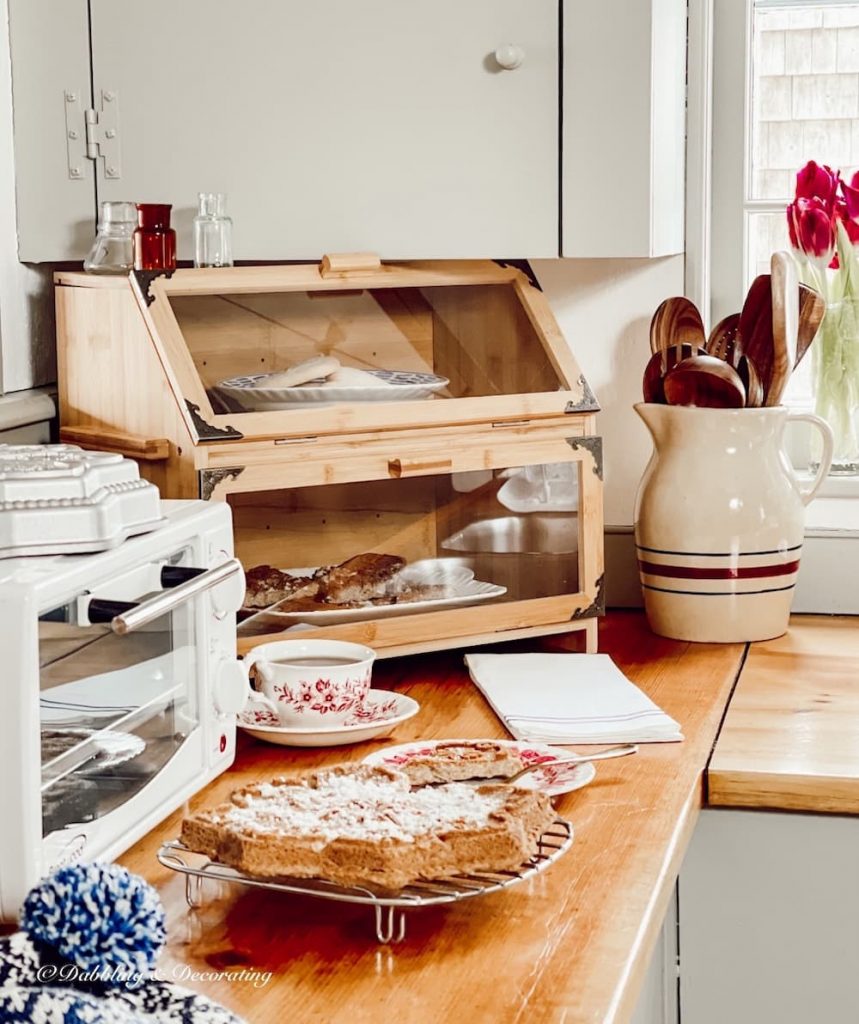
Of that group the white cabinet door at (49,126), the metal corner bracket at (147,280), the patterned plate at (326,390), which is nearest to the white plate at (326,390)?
the patterned plate at (326,390)

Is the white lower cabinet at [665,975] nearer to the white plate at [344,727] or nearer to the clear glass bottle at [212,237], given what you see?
the white plate at [344,727]

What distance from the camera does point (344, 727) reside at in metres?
1.42

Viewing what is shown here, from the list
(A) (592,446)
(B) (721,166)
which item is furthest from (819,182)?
(A) (592,446)

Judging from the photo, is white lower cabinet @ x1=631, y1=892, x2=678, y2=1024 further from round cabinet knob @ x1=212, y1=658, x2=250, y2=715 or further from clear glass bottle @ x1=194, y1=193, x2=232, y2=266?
clear glass bottle @ x1=194, y1=193, x2=232, y2=266

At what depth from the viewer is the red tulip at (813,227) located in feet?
6.52

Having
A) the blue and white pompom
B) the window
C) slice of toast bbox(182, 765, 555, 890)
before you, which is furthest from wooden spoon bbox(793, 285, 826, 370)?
the blue and white pompom

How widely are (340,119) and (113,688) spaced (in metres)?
0.87

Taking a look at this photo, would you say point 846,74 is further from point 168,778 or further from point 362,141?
point 168,778

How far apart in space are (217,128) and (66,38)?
8.2 inches

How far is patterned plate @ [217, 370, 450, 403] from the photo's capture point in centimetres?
155

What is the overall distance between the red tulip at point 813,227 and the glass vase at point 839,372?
0.08 meters

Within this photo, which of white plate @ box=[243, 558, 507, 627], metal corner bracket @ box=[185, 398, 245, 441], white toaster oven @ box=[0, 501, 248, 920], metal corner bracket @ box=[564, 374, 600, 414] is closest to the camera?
white toaster oven @ box=[0, 501, 248, 920]

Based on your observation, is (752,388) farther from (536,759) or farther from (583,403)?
(536,759)

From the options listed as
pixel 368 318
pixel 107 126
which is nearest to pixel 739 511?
pixel 368 318
